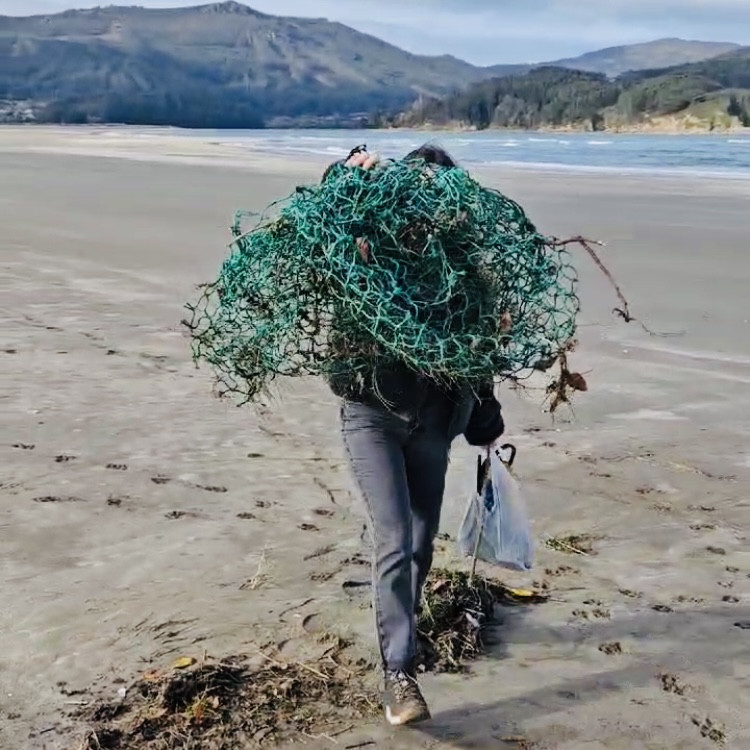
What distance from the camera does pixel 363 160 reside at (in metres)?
3.75

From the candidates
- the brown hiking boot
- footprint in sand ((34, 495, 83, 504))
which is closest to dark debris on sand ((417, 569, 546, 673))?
the brown hiking boot

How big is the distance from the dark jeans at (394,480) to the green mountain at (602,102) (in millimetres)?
93517

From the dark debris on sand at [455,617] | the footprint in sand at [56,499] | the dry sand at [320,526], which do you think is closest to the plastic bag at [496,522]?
the dark debris on sand at [455,617]

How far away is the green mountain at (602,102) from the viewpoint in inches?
3974

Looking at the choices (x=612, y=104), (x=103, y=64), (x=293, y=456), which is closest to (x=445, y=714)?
(x=293, y=456)

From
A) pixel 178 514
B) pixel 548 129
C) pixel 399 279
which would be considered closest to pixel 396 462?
pixel 399 279

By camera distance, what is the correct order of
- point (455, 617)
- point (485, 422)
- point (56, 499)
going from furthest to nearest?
point (56, 499) → point (455, 617) → point (485, 422)

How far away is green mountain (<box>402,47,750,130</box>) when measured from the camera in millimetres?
100938

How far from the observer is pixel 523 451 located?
23.1ft

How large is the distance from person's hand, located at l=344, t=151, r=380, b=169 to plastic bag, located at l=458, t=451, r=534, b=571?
3.93ft

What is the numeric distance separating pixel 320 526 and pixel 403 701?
6.57ft

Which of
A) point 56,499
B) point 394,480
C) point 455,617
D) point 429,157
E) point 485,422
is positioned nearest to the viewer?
point 394,480

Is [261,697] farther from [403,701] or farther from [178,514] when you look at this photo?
[178,514]

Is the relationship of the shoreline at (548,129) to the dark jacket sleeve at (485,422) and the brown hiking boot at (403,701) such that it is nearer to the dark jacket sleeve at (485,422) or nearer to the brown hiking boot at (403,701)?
the dark jacket sleeve at (485,422)
